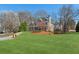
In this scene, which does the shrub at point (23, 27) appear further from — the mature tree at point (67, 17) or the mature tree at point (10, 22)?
the mature tree at point (67, 17)

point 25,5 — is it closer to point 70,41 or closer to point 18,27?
point 18,27

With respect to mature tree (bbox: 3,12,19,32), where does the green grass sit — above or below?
below

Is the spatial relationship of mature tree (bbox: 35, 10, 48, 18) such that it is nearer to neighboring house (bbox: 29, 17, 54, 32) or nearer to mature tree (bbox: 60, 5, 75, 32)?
neighboring house (bbox: 29, 17, 54, 32)

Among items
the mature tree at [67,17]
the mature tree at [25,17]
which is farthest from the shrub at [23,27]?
the mature tree at [67,17]

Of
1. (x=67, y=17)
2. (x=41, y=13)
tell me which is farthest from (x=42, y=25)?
(x=67, y=17)

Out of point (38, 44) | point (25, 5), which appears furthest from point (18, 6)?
point (38, 44)

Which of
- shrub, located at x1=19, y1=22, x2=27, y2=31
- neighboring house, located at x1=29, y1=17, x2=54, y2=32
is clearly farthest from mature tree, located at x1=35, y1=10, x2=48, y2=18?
shrub, located at x1=19, y1=22, x2=27, y2=31
